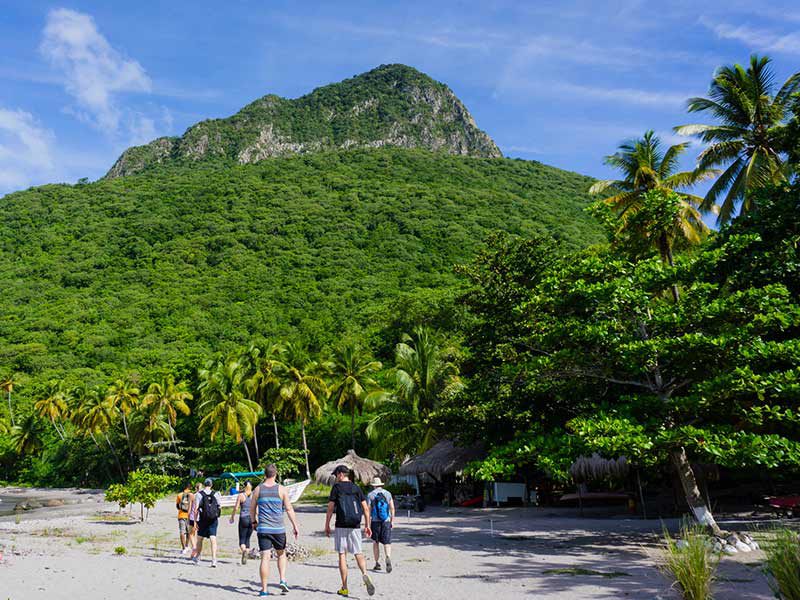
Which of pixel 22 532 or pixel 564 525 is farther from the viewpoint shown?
pixel 22 532

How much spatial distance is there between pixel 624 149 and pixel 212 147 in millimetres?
137608

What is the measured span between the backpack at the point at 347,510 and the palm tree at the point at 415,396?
1860 cm

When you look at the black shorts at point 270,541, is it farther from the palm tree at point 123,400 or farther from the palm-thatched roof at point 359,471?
the palm tree at point 123,400

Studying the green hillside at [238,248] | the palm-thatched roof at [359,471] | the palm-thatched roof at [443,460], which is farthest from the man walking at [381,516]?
the green hillside at [238,248]

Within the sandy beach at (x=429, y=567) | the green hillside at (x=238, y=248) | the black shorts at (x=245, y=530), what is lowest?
the sandy beach at (x=429, y=567)

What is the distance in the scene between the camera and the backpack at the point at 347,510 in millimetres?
7270

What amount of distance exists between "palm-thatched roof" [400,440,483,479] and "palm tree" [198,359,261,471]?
12.8m

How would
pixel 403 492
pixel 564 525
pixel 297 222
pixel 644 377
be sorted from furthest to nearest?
pixel 297 222 < pixel 403 492 < pixel 564 525 < pixel 644 377

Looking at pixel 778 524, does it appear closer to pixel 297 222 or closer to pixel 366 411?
pixel 366 411

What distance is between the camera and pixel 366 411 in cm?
3844

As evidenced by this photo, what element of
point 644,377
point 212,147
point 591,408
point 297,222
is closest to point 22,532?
point 591,408

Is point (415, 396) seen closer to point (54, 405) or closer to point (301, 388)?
point (301, 388)

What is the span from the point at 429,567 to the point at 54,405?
4857cm

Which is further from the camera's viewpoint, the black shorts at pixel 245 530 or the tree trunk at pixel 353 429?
the tree trunk at pixel 353 429
